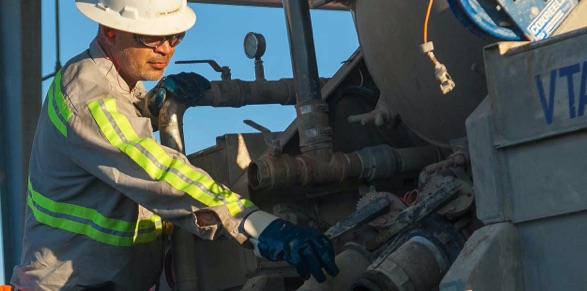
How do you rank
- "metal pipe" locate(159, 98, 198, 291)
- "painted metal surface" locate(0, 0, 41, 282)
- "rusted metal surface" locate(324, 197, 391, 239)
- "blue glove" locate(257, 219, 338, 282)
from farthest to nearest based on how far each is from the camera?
"painted metal surface" locate(0, 0, 41, 282) < "metal pipe" locate(159, 98, 198, 291) < "rusted metal surface" locate(324, 197, 391, 239) < "blue glove" locate(257, 219, 338, 282)

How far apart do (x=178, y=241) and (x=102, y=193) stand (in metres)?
0.43

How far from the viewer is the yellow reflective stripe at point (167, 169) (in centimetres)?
300

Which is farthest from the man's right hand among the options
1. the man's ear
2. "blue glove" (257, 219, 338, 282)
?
the man's ear

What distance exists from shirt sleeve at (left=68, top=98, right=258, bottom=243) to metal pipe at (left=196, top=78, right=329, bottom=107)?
89 centimetres

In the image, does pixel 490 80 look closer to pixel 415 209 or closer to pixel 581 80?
pixel 581 80

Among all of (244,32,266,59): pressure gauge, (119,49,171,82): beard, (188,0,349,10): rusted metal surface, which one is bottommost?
(119,49,171,82): beard

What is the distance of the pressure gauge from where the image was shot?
14.4 feet

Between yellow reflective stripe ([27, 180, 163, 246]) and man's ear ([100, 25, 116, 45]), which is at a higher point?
man's ear ([100, 25, 116, 45])

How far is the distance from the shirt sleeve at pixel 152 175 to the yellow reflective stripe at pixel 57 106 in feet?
0.34

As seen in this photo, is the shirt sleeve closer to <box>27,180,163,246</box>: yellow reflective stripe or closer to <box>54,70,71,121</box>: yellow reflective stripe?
<box>54,70,71,121</box>: yellow reflective stripe

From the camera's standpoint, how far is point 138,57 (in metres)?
3.47

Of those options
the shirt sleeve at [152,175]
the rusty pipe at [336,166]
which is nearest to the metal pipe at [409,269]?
the shirt sleeve at [152,175]

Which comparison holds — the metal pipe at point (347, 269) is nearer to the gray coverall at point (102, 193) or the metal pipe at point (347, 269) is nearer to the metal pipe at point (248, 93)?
the gray coverall at point (102, 193)

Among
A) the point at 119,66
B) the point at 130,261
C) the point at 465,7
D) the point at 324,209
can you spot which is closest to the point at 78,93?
the point at 119,66
